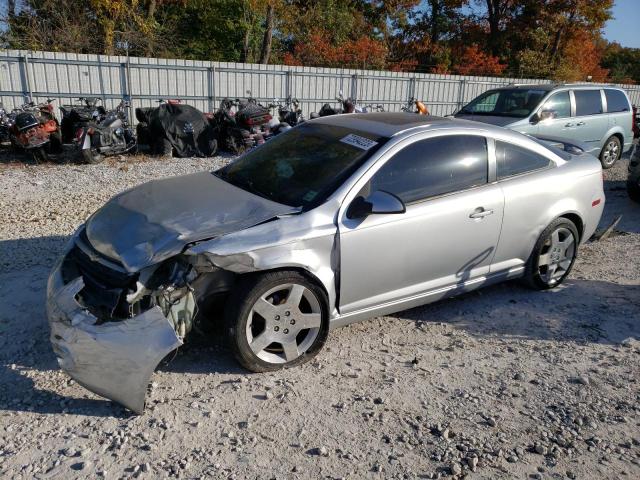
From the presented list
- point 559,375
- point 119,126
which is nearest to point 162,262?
point 559,375

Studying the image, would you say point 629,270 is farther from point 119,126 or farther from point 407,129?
point 119,126

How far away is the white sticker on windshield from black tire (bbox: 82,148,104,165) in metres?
7.33

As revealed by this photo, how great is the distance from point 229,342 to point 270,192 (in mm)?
1169

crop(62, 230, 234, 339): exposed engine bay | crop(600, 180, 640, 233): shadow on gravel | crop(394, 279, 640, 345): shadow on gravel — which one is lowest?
crop(394, 279, 640, 345): shadow on gravel

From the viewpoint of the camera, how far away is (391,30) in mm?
31984

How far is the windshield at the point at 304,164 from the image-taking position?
3910 millimetres

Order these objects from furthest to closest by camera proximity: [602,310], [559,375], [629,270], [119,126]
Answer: [119,126] → [629,270] → [602,310] → [559,375]

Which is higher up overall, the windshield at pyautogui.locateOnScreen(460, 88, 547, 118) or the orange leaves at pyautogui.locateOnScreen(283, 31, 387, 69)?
the orange leaves at pyautogui.locateOnScreen(283, 31, 387, 69)

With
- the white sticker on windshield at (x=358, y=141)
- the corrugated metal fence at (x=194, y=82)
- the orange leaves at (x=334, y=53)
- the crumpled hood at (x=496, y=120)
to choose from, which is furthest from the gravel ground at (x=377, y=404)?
the orange leaves at (x=334, y=53)

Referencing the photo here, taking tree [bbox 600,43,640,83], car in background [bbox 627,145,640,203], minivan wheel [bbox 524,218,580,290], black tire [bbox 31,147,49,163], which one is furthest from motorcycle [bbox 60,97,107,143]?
tree [bbox 600,43,640,83]

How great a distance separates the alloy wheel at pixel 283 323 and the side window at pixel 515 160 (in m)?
2.07

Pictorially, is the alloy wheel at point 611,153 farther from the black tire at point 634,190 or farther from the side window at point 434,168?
the side window at point 434,168

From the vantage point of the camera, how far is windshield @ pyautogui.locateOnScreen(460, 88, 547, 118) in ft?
32.2

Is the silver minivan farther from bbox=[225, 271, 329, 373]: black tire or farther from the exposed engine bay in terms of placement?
the exposed engine bay
